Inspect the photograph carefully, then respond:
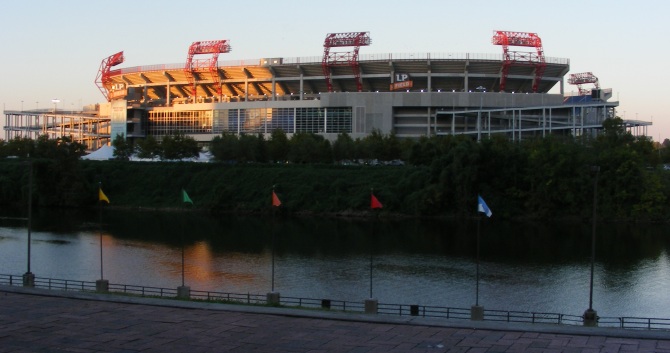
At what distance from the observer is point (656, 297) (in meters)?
39.3

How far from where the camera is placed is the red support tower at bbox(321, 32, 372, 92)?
349 ft

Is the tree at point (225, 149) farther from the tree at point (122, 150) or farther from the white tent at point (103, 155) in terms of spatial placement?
the white tent at point (103, 155)

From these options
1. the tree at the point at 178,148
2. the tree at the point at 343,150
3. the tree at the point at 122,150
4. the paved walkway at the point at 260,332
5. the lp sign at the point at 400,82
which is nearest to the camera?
the paved walkway at the point at 260,332

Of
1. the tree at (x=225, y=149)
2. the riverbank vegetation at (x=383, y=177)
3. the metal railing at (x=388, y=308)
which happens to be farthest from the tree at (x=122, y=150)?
the metal railing at (x=388, y=308)

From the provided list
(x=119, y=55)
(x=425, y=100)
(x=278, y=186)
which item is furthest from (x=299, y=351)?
(x=119, y=55)

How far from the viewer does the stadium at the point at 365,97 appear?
10675 centimetres

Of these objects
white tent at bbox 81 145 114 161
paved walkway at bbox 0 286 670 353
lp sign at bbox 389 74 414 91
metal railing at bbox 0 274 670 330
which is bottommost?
metal railing at bbox 0 274 670 330

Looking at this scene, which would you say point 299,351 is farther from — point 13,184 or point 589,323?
point 13,184

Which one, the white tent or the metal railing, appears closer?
the metal railing

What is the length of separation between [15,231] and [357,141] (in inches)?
1784

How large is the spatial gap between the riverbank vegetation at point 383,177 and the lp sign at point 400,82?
12.6 metres

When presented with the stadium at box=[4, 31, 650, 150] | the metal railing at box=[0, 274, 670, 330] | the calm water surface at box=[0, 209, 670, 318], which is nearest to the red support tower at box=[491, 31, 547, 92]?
the stadium at box=[4, 31, 650, 150]

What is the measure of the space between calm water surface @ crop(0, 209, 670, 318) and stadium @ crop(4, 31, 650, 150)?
3440cm

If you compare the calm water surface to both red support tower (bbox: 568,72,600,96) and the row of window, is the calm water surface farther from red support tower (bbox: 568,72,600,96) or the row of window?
red support tower (bbox: 568,72,600,96)
